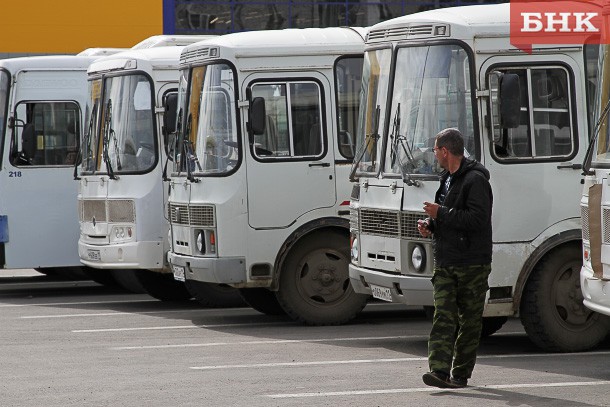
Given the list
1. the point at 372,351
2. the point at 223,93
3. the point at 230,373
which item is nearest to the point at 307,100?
the point at 223,93

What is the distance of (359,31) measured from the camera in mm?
14836

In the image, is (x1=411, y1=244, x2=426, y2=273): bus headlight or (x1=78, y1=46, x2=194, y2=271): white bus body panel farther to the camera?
(x1=78, y1=46, x2=194, y2=271): white bus body panel

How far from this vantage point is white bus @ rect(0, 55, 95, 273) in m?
18.2

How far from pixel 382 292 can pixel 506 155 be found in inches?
62.0

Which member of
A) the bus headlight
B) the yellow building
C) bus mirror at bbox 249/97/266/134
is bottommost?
the bus headlight

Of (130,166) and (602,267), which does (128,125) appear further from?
(602,267)

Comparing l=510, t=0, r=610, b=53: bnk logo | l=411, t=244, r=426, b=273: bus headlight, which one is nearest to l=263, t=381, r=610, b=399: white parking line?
l=411, t=244, r=426, b=273: bus headlight

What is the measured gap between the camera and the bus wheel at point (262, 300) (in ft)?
50.7

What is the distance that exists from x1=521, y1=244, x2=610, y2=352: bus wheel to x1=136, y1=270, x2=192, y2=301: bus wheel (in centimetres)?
682

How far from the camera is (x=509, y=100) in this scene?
38.0 ft

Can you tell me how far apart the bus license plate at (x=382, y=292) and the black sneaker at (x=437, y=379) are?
214 centimetres

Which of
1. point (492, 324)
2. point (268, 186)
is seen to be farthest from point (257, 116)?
point (492, 324)

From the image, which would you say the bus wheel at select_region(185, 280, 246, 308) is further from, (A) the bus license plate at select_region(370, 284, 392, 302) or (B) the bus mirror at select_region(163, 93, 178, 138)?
(A) the bus license plate at select_region(370, 284, 392, 302)

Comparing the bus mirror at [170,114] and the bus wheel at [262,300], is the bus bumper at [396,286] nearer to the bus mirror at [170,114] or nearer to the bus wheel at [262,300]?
the bus wheel at [262,300]
